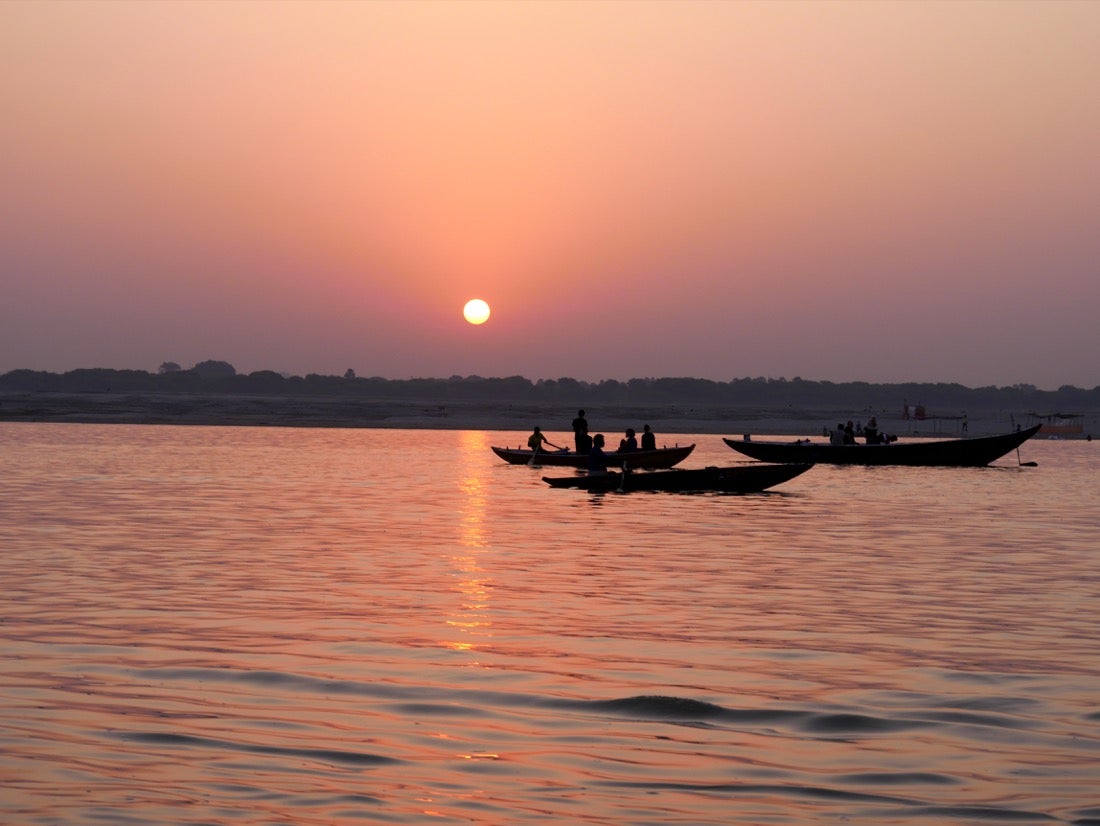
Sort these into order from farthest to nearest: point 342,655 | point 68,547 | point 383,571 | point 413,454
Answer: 1. point 413,454
2. point 68,547
3. point 383,571
4. point 342,655

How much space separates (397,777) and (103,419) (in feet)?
340

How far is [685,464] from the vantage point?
59719 millimetres

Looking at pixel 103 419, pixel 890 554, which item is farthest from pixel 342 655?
pixel 103 419

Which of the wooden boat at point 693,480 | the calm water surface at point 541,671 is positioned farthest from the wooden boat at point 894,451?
the calm water surface at point 541,671

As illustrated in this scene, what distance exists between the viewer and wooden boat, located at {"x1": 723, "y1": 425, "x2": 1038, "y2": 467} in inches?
2245

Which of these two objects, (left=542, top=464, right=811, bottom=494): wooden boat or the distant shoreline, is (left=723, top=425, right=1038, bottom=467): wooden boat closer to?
(left=542, top=464, right=811, bottom=494): wooden boat

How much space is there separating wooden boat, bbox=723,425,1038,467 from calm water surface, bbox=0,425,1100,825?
27.1 m

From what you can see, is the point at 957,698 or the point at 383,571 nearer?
the point at 957,698

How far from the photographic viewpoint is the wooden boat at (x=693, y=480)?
38.7 metres

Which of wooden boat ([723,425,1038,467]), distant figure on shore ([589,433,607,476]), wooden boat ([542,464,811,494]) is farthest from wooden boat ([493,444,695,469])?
distant figure on shore ([589,433,607,476])

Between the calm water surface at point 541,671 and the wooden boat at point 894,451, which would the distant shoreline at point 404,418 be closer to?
the wooden boat at point 894,451

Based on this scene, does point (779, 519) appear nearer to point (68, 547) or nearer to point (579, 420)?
point (68, 547)

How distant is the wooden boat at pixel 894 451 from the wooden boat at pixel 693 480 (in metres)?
16.5

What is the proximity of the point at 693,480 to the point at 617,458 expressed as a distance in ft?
31.4
